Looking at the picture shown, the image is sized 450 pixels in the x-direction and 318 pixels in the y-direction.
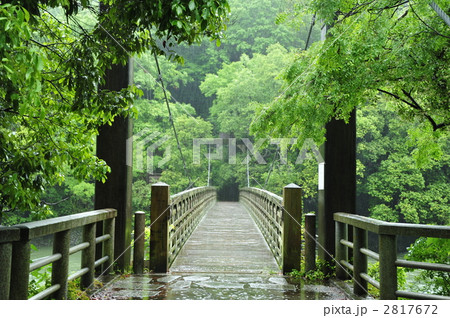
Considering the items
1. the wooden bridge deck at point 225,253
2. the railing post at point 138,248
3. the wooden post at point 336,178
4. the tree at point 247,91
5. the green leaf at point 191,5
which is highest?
the tree at point 247,91

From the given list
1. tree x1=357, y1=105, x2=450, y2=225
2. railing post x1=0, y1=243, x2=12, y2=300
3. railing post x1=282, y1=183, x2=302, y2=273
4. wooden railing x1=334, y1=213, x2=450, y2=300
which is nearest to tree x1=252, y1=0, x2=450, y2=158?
railing post x1=282, y1=183, x2=302, y2=273

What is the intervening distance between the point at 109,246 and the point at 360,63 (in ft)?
9.22

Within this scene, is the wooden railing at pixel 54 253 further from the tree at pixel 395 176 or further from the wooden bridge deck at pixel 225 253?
the tree at pixel 395 176

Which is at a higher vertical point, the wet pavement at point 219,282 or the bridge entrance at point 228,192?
the bridge entrance at point 228,192

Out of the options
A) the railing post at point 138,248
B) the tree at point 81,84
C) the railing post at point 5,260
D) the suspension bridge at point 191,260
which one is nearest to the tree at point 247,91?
the suspension bridge at point 191,260

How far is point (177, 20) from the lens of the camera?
2131mm

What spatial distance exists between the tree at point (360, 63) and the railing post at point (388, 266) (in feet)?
4.67

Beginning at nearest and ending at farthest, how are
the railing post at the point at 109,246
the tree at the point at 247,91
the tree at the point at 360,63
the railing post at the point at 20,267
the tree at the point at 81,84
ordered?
the railing post at the point at 20,267 < the tree at the point at 81,84 < the tree at the point at 360,63 < the railing post at the point at 109,246 < the tree at the point at 247,91

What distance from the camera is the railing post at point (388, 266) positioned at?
266cm

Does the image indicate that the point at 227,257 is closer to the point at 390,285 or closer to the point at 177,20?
the point at 390,285

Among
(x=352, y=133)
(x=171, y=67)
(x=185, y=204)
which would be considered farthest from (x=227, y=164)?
(x=352, y=133)

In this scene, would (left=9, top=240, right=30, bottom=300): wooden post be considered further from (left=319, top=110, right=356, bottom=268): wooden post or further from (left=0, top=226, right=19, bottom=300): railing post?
(left=319, top=110, right=356, bottom=268): wooden post

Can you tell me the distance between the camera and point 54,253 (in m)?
2.73

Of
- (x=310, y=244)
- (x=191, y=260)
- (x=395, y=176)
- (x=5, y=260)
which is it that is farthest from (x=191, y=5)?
(x=395, y=176)
